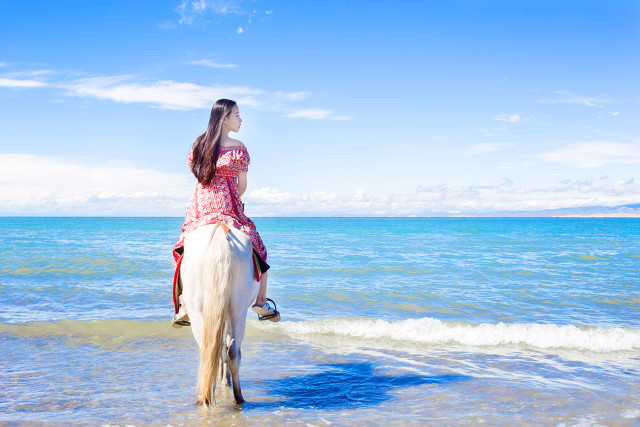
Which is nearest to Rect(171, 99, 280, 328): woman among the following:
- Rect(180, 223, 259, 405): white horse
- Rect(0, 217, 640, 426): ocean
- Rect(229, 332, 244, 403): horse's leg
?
Rect(180, 223, 259, 405): white horse

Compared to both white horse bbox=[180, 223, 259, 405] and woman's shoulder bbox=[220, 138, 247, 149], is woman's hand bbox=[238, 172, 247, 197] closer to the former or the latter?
woman's shoulder bbox=[220, 138, 247, 149]

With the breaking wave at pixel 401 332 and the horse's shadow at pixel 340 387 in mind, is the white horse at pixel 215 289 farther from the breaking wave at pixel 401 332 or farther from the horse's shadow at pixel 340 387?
the breaking wave at pixel 401 332

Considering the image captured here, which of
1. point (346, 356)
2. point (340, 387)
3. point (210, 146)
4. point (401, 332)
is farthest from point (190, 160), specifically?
point (401, 332)

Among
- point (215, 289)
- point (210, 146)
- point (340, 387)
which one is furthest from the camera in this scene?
point (340, 387)

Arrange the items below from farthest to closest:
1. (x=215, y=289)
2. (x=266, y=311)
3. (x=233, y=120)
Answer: (x=266, y=311) → (x=233, y=120) → (x=215, y=289)

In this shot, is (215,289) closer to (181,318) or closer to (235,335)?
(235,335)

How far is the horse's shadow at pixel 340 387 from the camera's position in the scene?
4.26 metres

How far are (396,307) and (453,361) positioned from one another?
143 inches

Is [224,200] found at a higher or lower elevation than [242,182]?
lower

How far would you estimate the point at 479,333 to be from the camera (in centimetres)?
677

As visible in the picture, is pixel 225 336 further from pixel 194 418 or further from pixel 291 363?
pixel 291 363

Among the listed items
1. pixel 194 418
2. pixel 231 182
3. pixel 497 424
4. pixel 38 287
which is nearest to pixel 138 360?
pixel 194 418

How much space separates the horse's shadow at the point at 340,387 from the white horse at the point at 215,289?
71 centimetres

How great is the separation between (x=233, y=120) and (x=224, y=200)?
706 millimetres
